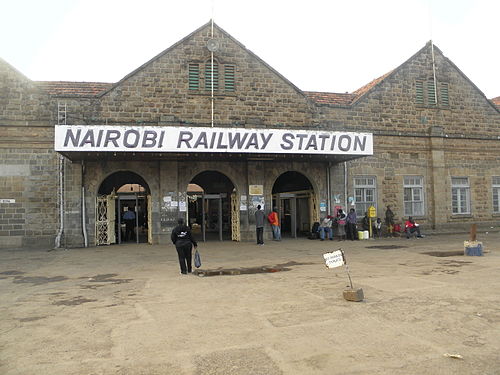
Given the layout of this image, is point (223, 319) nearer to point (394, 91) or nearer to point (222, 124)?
point (222, 124)

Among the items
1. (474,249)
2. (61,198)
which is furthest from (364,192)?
(61,198)

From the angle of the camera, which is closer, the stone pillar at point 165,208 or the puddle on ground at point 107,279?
the puddle on ground at point 107,279

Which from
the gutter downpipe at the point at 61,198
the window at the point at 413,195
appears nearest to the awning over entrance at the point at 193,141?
the gutter downpipe at the point at 61,198

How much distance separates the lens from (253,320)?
598 cm

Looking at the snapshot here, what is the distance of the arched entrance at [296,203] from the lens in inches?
786

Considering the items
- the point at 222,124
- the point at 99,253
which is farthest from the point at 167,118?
the point at 99,253

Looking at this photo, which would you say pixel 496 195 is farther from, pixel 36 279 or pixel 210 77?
pixel 36 279

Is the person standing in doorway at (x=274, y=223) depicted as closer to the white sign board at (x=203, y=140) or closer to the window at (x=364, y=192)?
the white sign board at (x=203, y=140)

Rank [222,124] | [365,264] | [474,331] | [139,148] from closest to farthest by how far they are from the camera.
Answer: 1. [474,331]
2. [365,264]
3. [139,148]
4. [222,124]

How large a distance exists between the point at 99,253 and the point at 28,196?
13.7ft

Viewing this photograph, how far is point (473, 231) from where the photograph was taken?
12.4 meters

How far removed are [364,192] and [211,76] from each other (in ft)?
28.6

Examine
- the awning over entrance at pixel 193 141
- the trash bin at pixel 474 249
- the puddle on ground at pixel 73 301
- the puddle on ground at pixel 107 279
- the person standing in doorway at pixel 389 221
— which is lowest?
the puddle on ground at pixel 107 279

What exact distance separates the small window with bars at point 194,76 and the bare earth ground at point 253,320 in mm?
9105
